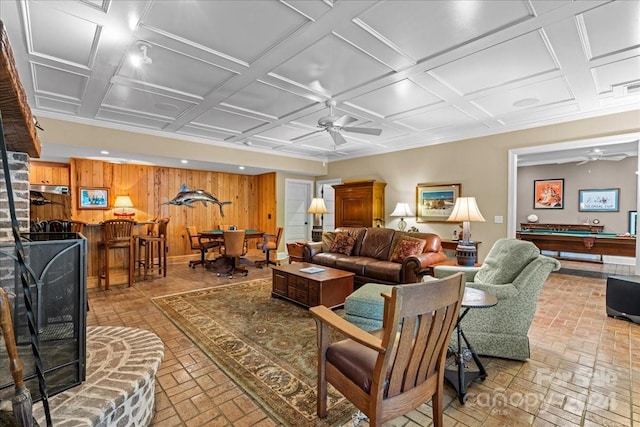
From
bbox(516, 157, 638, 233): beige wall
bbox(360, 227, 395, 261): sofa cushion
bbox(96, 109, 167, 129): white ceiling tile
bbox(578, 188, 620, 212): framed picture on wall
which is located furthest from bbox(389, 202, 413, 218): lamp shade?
bbox(578, 188, 620, 212): framed picture on wall

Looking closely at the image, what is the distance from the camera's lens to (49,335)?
1.67 metres

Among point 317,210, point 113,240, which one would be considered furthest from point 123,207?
point 317,210

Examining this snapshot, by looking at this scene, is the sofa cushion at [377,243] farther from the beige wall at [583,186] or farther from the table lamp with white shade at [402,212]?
the beige wall at [583,186]

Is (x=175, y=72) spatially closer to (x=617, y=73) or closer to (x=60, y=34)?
(x=60, y=34)

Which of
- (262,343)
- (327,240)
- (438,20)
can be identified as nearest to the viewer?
(438,20)

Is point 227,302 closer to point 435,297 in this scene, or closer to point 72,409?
point 72,409

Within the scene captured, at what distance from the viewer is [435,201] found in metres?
5.88

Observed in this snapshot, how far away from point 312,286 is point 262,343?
1.04m

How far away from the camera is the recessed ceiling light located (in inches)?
154

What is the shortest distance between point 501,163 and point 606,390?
3811 millimetres

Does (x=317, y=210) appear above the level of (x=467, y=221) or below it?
above

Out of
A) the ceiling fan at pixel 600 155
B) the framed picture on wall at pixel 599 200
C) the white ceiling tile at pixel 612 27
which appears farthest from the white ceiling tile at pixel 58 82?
the framed picture on wall at pixel 599 200

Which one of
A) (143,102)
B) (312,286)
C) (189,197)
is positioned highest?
(143,102)

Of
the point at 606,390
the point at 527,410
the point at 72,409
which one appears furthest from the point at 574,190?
the point at 72,409
